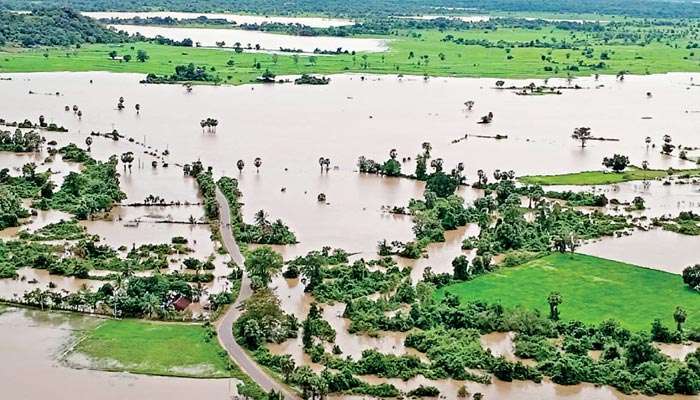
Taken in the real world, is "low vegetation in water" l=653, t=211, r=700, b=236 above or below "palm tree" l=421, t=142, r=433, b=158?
below

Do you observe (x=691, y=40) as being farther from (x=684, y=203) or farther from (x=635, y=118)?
(x=684, y=203)

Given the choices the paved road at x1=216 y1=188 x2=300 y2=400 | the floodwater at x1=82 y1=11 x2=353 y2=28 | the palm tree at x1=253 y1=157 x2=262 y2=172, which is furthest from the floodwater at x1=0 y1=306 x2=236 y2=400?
the floodwater at x1=82 y1=11 x2=353 y2=28

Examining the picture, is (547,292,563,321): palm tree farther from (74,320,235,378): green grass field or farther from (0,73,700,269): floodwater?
(74,320,235,378): green grass field

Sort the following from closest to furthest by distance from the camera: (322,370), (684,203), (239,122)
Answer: (322,370) → (684,203) → (239,122)

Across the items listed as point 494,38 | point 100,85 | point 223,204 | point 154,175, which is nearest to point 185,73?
point 100,85

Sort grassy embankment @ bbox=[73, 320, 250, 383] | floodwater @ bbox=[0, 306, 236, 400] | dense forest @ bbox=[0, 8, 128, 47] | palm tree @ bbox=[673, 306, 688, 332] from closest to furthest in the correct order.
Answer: floodwater @ bbox=[0, 306, 236, 400]
grassy embankment @ bbox=[73, 320, 250, 383]
palm tree @ bbox=[673, 306, 688, 332]
dense forest @ bbox=[0, 8, 128, 47]

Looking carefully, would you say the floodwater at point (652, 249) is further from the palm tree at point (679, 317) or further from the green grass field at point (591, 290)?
the palm tree at point (679, 317)

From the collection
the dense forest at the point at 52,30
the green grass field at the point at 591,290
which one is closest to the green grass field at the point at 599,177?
the green grass field at the point at 591,290

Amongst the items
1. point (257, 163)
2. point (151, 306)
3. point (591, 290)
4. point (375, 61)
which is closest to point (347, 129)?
point (257, 163)
